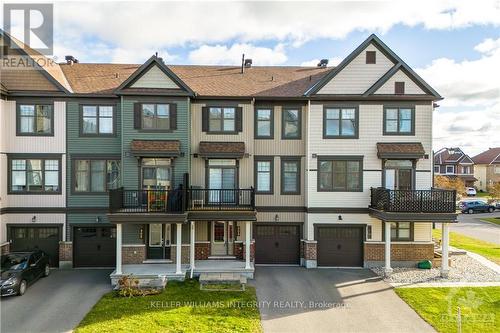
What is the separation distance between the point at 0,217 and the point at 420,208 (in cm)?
1963

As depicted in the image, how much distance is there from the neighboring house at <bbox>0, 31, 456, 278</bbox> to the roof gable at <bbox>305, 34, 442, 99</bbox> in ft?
0.19

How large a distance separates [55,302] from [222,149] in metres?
9.14

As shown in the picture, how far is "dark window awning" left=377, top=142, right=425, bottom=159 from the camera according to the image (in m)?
16.5

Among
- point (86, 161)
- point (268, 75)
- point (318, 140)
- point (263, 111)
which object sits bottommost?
point (86, 161)

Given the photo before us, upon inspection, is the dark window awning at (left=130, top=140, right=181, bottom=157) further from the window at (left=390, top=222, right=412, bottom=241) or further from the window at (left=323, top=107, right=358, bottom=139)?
the window at (left=390, top=222, right=412, bottom=241)

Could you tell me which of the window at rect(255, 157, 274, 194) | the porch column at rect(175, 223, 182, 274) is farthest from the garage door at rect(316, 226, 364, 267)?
the porch column at rect(175, 223, 182, 274)

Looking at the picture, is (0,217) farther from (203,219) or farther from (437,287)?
(437,287)

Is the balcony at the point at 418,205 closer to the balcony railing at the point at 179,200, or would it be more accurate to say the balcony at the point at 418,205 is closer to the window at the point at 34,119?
the balcony railing at the point at 179,200

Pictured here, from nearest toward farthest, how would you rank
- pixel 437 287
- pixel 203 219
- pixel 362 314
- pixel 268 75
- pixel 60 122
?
pixel 362 314
pixel 437 287
pixel 203 219
pixel 60 122
pixel 268 75

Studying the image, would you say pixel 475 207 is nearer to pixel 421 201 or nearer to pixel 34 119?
pixel 421 201

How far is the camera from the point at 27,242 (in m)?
16.6

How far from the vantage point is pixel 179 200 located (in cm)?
1496

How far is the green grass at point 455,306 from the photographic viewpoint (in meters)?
10.7

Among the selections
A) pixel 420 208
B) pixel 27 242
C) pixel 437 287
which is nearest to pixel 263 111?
pixel 420 208
